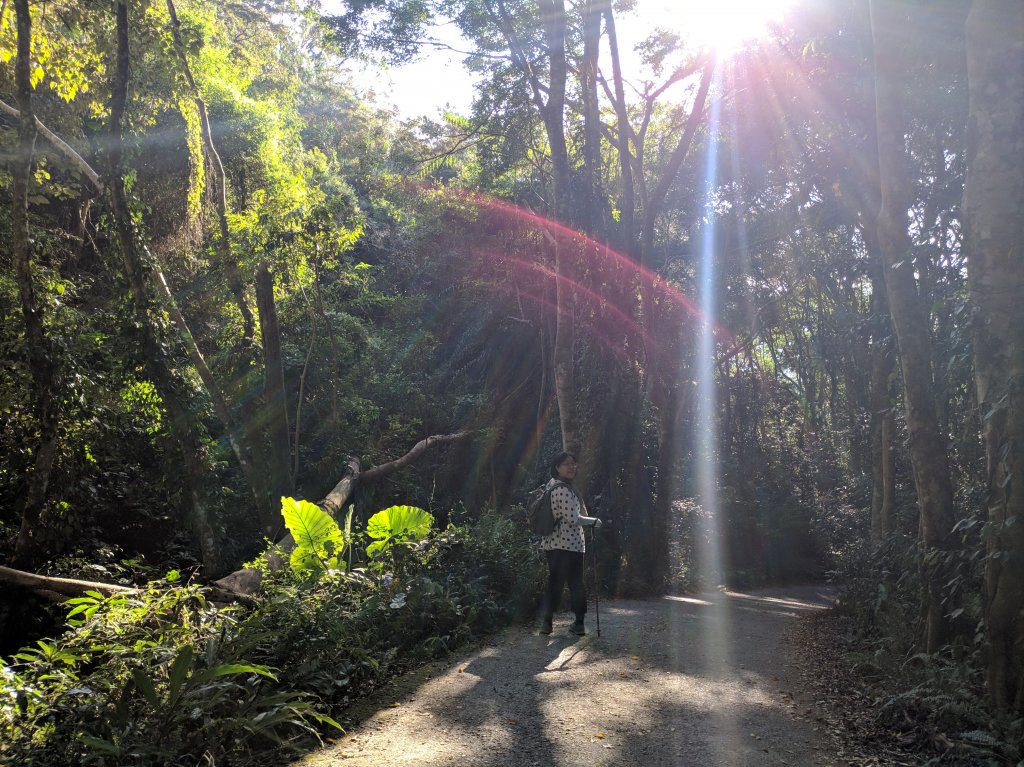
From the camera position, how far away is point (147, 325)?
10.1 m

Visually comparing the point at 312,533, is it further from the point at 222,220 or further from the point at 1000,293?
the point at 1000,293

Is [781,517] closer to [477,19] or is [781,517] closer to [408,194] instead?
[408,194]

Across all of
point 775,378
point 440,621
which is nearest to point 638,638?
point 440,621

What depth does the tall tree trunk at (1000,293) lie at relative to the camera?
16.1 ft

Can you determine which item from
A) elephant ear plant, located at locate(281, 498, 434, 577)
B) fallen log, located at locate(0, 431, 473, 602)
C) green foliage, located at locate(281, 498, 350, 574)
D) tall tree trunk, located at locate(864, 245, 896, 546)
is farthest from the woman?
tall tree trunk, located at locate(864, 245, 896, 546)

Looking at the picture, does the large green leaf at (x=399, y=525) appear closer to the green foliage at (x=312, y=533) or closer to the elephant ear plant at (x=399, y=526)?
the elephant ear plant at (x=399, y=526)

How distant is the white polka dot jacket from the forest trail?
0.98 m

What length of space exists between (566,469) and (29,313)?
19.6 feet

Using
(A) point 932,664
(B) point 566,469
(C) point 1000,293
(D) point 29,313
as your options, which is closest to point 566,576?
(B) point 566,469

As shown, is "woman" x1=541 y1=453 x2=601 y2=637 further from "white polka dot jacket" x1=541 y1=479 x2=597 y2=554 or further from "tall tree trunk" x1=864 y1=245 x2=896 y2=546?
"tall tree trunk" x1=864 y1=245 x2=896 y2=546

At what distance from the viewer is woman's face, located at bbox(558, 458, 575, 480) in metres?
7.72

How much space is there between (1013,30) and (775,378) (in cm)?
2572

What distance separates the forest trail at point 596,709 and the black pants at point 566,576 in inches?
13.2

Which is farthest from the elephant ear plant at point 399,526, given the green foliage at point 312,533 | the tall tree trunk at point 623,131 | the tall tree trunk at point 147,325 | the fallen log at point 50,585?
the tall tree trunk at point 623,131
